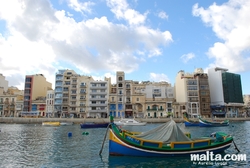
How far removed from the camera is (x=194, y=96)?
324 ft

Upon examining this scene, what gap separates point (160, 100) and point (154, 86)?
11.2 m

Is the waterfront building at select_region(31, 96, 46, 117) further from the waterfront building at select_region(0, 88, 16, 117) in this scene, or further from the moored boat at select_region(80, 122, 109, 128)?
the moored boat at select_region(80, 122, 109, 128)

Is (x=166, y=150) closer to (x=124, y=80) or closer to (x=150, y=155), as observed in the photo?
(x=150, y=155)

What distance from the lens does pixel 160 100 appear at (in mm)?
96688

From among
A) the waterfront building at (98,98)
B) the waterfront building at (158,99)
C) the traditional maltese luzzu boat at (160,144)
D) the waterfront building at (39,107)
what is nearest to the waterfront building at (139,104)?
the waterfront building at (158,99)

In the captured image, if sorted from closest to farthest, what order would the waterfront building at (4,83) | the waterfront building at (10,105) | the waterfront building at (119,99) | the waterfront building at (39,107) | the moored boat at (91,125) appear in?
1. the moored boat at (91,125)
2. the waterfront building at (119,99)
3. the waterfront building at (39,107)
4. the waterfront building at (10,105)
5. the waterfront building at (4,83)

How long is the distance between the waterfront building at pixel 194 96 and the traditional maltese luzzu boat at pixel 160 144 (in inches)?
3077

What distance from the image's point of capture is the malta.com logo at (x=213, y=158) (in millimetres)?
19091

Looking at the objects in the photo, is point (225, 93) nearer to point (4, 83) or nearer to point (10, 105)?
point (10, 105)

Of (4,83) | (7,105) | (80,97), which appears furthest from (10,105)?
(80,97)

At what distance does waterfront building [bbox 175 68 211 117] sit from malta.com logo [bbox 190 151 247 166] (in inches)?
3060

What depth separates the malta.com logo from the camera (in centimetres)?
1909

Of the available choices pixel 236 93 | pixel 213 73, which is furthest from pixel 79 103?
pixel 236 93

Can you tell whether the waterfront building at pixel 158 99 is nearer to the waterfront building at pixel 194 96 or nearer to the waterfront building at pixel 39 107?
the waterfront building at pixel 194 96
